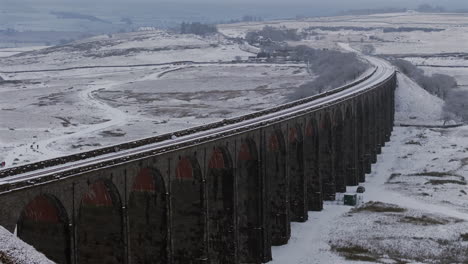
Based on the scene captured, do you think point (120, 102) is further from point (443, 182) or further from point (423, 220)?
point (423, 220)

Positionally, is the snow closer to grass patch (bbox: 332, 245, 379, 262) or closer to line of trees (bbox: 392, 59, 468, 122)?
line of trees (bbox: 392, 59, 468, 122)

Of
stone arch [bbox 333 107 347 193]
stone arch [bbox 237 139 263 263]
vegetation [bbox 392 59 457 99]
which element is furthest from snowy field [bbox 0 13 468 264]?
vegetation [bbox 392 59 457 99]

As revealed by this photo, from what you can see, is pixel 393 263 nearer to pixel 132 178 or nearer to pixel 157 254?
pixel 157 254

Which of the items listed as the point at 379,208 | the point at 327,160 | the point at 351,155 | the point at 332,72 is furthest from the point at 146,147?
the point at 332,72

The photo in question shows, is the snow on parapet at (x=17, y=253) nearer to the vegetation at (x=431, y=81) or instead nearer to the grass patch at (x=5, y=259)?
the grass patch at (x=5, y=259)

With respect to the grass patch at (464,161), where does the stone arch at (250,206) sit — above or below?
above

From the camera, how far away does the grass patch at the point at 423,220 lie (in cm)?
5315

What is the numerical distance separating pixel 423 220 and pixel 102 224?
29.4 metres

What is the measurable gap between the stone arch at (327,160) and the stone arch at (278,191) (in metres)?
10.5

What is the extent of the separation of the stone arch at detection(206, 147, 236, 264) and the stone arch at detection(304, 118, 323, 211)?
49.2 ft

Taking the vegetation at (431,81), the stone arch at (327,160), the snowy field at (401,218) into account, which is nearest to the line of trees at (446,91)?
the vegetation at (431,81)

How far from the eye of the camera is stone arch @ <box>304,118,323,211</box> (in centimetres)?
5668

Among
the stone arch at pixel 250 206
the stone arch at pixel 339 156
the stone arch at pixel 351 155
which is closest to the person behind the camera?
the stone arch at pixel 250 206

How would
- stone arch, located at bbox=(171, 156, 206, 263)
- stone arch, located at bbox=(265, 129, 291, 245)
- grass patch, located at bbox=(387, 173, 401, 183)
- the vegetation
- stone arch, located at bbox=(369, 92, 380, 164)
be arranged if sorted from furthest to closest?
1. the vegetation
2. stone arch, located at bbox=(369, 92, 380, 164)
3. grass patch, located at bbox=(387, 173, 401, 183)
4. stone arch, located at bbox=(265, 129, 291, 245)
5. stone arch, located at bbox=(171, 156, 206, 263)
